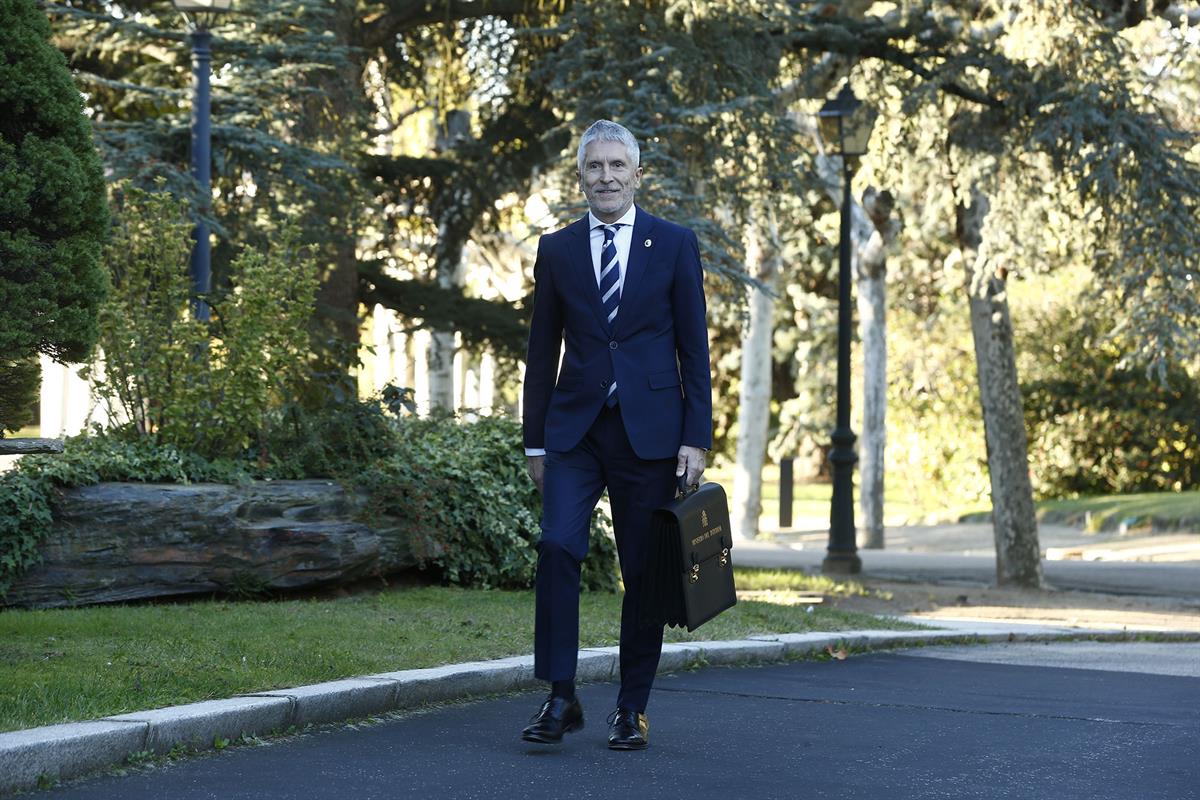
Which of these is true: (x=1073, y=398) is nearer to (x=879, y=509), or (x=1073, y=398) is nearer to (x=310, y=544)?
(x=879, y=509)

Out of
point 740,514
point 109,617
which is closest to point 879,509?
point 740,514

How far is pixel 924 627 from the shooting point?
462 inches

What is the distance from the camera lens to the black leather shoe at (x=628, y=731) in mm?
6188

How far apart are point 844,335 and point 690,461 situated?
36.0 ft

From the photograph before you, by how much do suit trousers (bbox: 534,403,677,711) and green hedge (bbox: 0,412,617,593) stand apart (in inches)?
156

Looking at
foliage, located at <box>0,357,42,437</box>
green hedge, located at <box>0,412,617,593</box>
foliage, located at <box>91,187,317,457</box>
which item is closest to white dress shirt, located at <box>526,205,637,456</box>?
foliage, located at <box>0,357,42,437</box>

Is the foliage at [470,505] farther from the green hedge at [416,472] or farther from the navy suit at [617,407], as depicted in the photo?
the navy suit at [617,407]

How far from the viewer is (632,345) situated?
614 cm

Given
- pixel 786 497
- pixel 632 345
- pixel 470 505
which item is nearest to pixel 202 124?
pixel 470 505

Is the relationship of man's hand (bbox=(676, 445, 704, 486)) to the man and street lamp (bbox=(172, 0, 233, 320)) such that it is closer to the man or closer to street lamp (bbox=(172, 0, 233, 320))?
the man

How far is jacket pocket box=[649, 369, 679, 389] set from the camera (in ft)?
20.1

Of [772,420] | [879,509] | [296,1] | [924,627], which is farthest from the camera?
[772,420]

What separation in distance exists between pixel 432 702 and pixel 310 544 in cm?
279

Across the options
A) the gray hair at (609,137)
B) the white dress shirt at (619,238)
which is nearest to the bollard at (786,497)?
the white dress shirt at (619,238)
